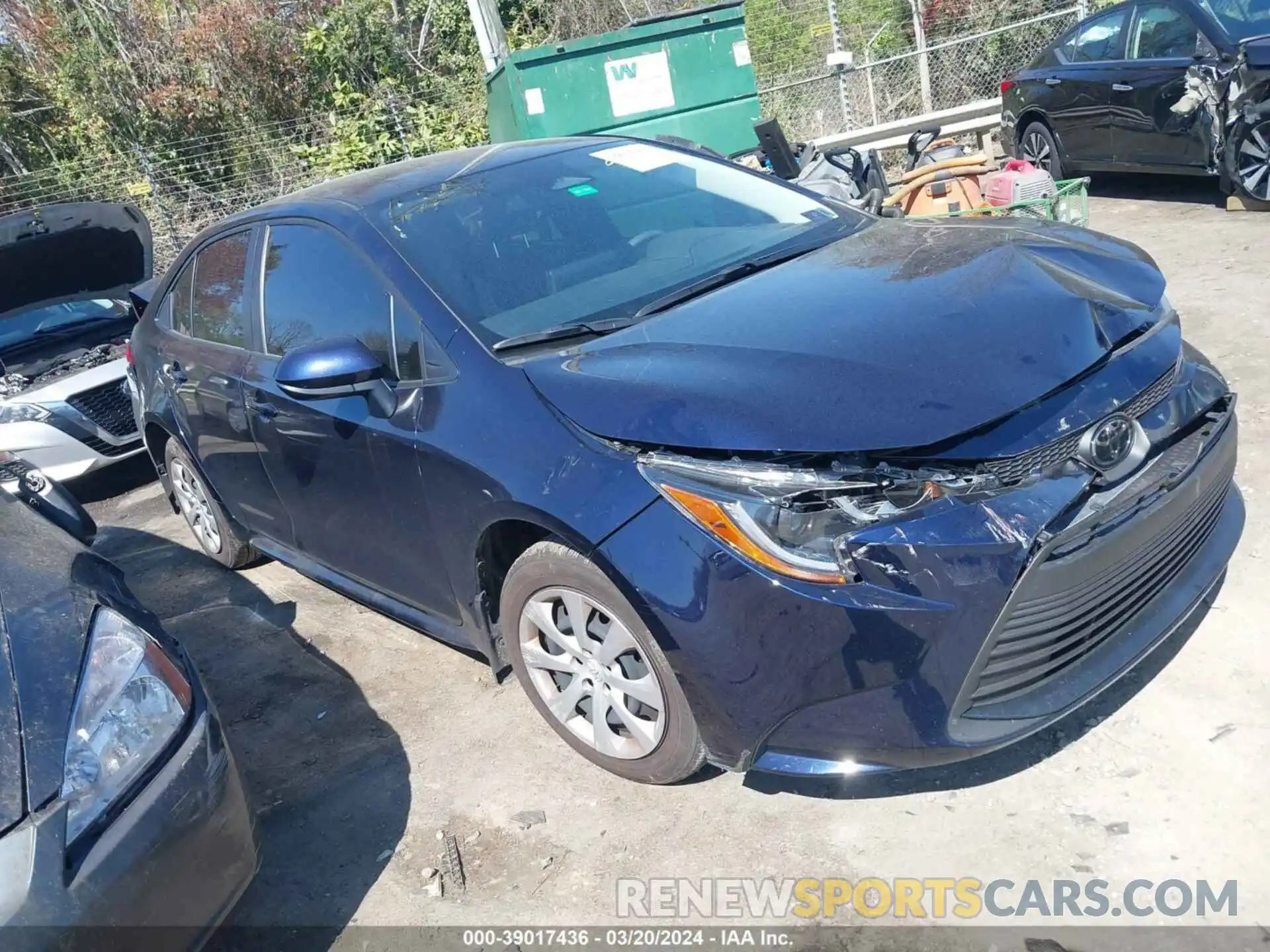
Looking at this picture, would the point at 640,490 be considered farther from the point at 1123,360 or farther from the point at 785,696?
the point at 1123,360

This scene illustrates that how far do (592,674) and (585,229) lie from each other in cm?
144

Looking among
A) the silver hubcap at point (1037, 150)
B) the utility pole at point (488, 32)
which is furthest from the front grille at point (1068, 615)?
the utility pole at point (488, 32)

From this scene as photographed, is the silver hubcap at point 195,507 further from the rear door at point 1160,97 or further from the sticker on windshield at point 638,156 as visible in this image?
the rear door at point 1160,97

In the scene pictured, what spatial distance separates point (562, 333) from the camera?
114 inches

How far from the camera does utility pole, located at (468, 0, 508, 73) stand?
10891 mm

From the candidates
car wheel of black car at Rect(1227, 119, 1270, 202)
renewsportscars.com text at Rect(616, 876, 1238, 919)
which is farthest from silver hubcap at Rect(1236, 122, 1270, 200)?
renewsportscars.com text at Rect(616, 876, 1238, 919)

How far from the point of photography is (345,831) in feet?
9.96

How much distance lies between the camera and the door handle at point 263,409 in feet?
12.0

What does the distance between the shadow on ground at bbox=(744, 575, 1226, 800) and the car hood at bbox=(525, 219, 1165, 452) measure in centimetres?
91

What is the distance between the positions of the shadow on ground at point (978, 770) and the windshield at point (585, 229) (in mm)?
1393

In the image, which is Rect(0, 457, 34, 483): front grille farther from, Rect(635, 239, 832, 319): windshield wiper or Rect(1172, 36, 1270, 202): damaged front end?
Rect(1172, 36, 1270, 202): damaged front end

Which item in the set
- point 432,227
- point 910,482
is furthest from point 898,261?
point 432,227

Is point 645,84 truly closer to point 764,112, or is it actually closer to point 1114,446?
point 764,112

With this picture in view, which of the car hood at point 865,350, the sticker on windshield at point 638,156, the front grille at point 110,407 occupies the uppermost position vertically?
the sticker on windshield at point 638,156
